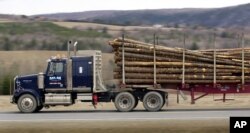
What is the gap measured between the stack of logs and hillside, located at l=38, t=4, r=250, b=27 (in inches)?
5485

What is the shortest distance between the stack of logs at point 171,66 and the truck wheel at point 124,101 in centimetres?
71

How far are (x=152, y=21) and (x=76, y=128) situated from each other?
160 meters

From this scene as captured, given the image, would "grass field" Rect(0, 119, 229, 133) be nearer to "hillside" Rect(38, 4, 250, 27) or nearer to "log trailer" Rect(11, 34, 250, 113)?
"log trailer" Rect(11, 34, 250, 113)

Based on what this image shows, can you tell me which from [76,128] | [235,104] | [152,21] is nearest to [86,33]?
[152,21]

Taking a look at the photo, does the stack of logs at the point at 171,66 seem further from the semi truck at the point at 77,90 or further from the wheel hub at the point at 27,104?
the wheel hub at the point at 27,104

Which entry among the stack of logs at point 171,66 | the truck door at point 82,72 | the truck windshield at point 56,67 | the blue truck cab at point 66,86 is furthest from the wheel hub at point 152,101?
the truck windshield at point 56,67

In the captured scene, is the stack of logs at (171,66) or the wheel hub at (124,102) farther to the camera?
the stack of logs at (171,66)

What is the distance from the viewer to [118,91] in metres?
33.1

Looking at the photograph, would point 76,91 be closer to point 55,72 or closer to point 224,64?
point 55,72

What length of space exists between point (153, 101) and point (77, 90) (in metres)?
3.42

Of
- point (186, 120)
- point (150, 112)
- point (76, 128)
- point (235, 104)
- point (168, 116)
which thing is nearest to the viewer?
point (76, 128)

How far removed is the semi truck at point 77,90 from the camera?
32844 millimetres

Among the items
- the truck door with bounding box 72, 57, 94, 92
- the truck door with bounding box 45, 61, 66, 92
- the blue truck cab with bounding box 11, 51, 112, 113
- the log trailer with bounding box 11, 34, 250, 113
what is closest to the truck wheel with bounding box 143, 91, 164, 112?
the log trailer with bounding box 11, 34, 250, 113

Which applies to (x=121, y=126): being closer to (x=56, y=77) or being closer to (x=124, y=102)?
(x=124, y=102)
